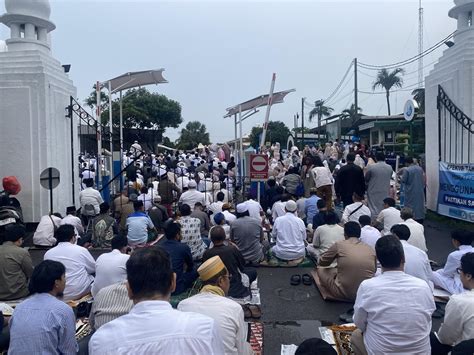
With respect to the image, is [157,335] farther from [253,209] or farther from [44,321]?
[253,209]

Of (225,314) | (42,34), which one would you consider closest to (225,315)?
(225,314)

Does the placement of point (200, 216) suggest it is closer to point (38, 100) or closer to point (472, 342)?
point (38, 100)

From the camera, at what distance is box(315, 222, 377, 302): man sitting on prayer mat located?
610 cm

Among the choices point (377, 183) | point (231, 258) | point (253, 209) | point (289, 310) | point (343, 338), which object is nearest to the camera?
point (343, 338)

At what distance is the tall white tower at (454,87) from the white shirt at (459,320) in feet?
27.6

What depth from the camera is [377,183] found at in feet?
33.4

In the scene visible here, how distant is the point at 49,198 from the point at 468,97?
1040 centimetres

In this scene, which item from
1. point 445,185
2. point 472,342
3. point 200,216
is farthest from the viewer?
point 445,185

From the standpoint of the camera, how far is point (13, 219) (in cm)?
895

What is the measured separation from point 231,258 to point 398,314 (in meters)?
2.53

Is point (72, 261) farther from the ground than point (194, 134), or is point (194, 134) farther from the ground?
point (194, 134)

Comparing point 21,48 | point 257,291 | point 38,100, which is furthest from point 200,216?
point 21,48

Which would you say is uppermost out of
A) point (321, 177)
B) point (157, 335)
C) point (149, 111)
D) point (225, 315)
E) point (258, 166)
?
point (149, 111)

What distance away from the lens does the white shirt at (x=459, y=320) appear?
3586mm
